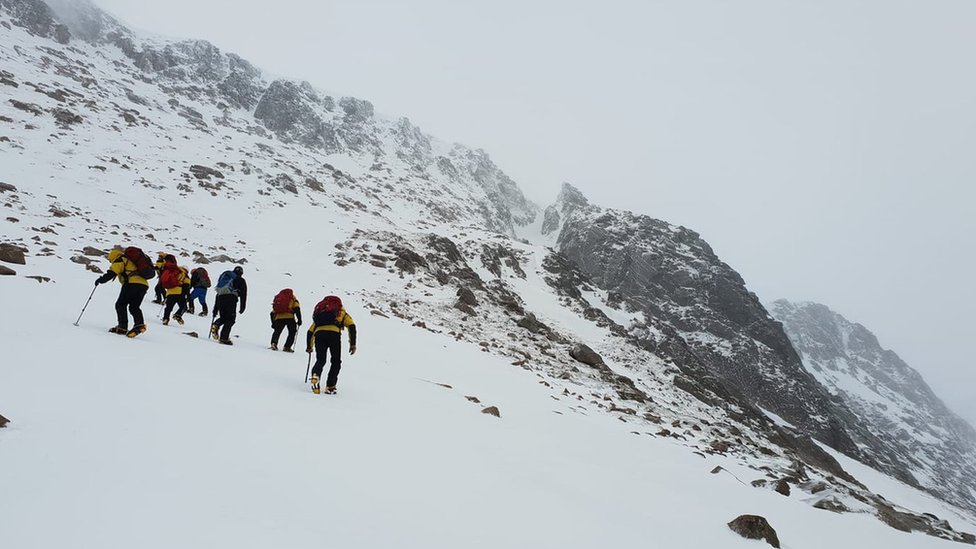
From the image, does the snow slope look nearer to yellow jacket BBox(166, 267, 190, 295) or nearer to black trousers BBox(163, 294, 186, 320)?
black trousers BBox(163, 294, 186, 320)

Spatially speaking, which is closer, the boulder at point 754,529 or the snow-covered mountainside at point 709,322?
the boulder at point 754,529

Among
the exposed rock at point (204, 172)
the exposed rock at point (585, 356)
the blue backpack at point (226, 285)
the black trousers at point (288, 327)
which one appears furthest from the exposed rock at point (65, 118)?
the exposed rock at point (585, 356)

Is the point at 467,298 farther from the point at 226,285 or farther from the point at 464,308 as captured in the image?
the point at 226,285

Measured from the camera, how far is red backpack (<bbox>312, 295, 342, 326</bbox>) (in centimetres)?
839

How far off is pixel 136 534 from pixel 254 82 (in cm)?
13720

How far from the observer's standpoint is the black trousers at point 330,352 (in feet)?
26.4

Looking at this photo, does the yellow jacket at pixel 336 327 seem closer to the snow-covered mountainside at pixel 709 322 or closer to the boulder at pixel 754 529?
the boulder at pixel 754 529

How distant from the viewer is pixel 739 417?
112 ft

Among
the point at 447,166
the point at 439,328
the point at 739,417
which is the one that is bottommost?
the point at 739,417

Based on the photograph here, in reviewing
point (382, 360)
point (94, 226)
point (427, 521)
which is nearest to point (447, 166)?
point (94, 226)

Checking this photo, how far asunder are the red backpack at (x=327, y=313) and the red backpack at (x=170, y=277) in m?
5.83

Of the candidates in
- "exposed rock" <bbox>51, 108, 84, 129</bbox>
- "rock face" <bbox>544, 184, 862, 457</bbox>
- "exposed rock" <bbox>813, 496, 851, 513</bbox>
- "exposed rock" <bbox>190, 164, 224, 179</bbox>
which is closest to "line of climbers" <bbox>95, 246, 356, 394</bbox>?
"exposed rock" <bbox>813, 496, 851, 513</bbox>

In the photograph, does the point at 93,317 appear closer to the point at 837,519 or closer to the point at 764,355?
the point at 837,519

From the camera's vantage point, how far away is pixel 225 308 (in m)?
11.1
